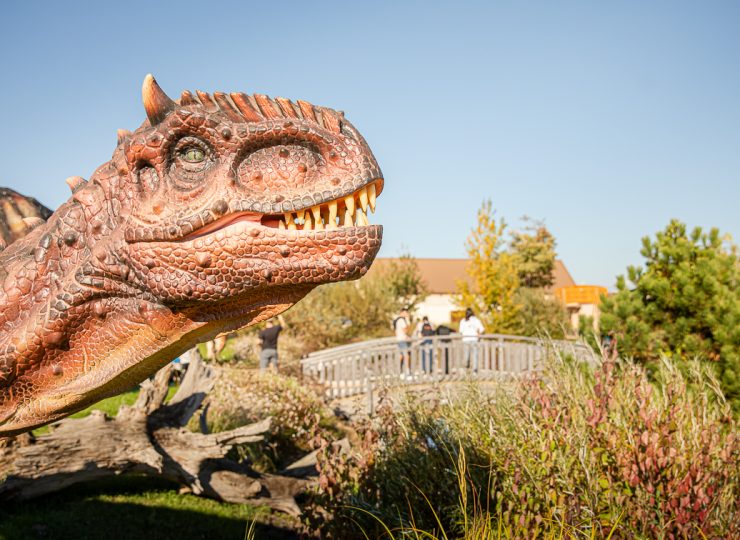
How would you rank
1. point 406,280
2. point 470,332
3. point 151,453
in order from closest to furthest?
point 151,453 → point 470,332 → point 406,280

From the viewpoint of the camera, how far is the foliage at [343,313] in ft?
70.3

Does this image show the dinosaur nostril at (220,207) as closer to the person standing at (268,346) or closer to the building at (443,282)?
the person standing at (268,346)

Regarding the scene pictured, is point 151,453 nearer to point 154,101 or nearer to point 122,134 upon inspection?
point 122,134

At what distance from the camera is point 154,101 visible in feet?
5.74

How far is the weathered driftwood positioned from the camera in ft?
21.3

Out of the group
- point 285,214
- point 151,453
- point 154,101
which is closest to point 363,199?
point 285,214

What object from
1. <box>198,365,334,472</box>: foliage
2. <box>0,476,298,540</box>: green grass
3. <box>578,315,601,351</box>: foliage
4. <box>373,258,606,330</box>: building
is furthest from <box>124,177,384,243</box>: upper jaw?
<box>373,258,606,330</box>: building

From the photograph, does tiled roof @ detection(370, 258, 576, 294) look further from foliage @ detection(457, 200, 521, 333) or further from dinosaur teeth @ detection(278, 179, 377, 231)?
dinosaur teeth @ detection(278, 179, 377, 231)

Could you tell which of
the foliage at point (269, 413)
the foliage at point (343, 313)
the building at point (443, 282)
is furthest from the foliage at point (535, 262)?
the foliage at point (269, 413)

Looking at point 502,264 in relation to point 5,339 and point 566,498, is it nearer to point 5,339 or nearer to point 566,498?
point 566,498

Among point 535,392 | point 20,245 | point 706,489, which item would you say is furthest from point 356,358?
point 20,245

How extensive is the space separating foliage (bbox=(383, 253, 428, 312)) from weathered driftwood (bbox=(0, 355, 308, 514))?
69.5ft

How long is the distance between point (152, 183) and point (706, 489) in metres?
3.53

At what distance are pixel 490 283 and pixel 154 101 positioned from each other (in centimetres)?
2085
